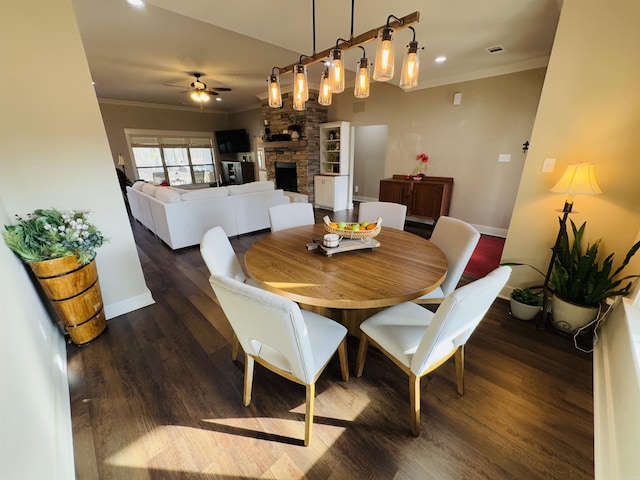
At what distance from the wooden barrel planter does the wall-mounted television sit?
7.44 metres

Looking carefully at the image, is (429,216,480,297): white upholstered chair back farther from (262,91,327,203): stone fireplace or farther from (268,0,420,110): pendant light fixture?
(262,91,327,203): stone fireplace

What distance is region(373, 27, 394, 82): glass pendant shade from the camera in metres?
1.31

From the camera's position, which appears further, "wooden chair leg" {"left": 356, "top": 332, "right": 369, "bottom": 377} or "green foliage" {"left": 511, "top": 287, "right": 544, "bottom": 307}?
"green foliage" {"left": 511, "top": 287, "right": 544, "bottom": 307}

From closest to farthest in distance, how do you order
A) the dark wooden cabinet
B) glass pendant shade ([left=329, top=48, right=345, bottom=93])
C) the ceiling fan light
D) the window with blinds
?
glass pendant shade ([left=329, top=48, right=345, bottom=93]) < the dark wooden cabinet < the ceiling fan light < the window with blinds

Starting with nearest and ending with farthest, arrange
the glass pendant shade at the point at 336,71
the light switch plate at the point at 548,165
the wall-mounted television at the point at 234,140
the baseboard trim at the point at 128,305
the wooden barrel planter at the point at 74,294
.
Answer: the glass pendant shade at the point at 336,71
the wooden barrel planter at the point at 74,294
the light switch plate at the point at 548,165
the baseboard trim at the point at 128,305
the wall-mounted television at the point at 234,140

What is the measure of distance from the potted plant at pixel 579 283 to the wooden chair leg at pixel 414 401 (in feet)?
5.02

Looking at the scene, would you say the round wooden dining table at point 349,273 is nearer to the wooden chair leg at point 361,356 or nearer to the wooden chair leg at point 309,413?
the wooden chair leg at point 361,356

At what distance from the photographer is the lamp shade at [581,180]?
176cm

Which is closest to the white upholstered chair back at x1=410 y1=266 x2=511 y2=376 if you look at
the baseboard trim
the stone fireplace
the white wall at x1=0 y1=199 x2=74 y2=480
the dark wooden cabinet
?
the white wall at x1=0 y1=199 x2=74 y2=480

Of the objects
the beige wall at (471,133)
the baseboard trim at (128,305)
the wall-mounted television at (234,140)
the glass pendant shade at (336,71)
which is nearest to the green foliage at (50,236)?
the baseboard trim at (128,305)

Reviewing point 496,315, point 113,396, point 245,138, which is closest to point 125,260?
point 113,396

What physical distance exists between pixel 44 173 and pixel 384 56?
2.33 meters

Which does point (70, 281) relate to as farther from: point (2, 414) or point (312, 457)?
point (312, 457)

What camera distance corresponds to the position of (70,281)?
173 centimetres
